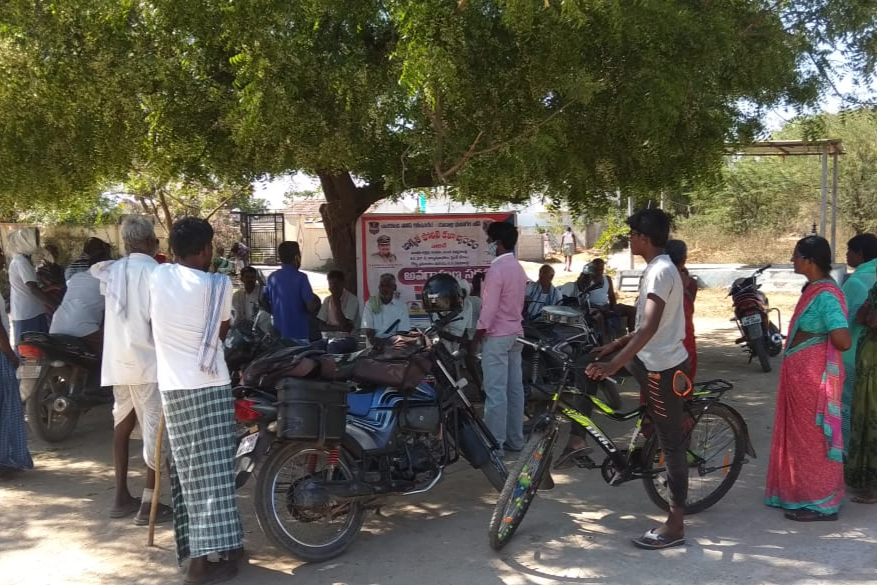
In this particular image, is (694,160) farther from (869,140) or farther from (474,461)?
(869,140)

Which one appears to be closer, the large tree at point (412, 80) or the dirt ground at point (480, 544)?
the dirt ground at point (480, 544)

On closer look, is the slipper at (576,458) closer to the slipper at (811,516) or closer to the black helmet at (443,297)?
the black helmet at (443,297)

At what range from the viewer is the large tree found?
17.0 ft

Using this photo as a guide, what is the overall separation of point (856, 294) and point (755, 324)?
4207 millimetres

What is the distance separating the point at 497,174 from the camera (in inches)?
224

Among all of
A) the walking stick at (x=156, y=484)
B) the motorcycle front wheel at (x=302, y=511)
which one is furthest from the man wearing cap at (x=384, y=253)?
the motorcycle front wheel at (x=302, y=511)

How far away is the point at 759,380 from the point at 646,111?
4.83m

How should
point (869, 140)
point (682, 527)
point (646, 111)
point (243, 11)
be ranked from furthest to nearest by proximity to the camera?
point (869, 140) → point (646, 111) → point (243, 11) → point (682, 527)

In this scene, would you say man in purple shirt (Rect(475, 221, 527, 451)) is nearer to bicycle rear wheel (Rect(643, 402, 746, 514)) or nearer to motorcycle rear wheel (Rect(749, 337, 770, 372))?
bicycle rear wheel (Rect(643, 402, 746, 514))

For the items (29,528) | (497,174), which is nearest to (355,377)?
(497,174)

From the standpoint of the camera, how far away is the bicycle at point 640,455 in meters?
4.28

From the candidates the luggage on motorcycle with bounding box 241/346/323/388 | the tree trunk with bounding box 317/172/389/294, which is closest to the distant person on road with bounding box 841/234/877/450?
the luggage on motorcycle with bounding box 241/346/323/388

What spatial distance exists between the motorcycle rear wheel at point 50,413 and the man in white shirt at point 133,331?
2244mm

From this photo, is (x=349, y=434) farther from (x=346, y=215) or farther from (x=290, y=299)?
(x=346, y=215)
